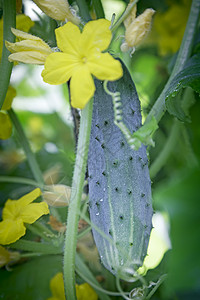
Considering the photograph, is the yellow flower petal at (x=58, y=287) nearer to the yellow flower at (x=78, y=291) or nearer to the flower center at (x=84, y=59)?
the yellow flower at (x=78, y=291)

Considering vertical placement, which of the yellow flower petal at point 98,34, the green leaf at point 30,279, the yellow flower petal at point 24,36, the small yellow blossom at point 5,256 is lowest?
the green leaf at point 30,279

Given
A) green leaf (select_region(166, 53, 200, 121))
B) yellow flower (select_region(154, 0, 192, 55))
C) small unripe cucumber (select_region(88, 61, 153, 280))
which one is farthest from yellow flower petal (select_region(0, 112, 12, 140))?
yellow flower (select_region(154, 0, 192, 55))

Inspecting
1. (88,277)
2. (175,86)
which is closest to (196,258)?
(175,86)

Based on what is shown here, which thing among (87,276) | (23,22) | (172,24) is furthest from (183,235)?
(172,24)

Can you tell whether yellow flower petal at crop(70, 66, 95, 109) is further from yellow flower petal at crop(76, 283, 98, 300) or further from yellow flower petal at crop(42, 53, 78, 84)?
yellow flower petal at crop(76, 283, 98, 300)

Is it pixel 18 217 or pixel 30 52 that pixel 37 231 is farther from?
pixel 30 52

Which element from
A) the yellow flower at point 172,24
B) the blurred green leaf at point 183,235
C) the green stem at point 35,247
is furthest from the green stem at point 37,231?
the yellow flower at point 172,24
